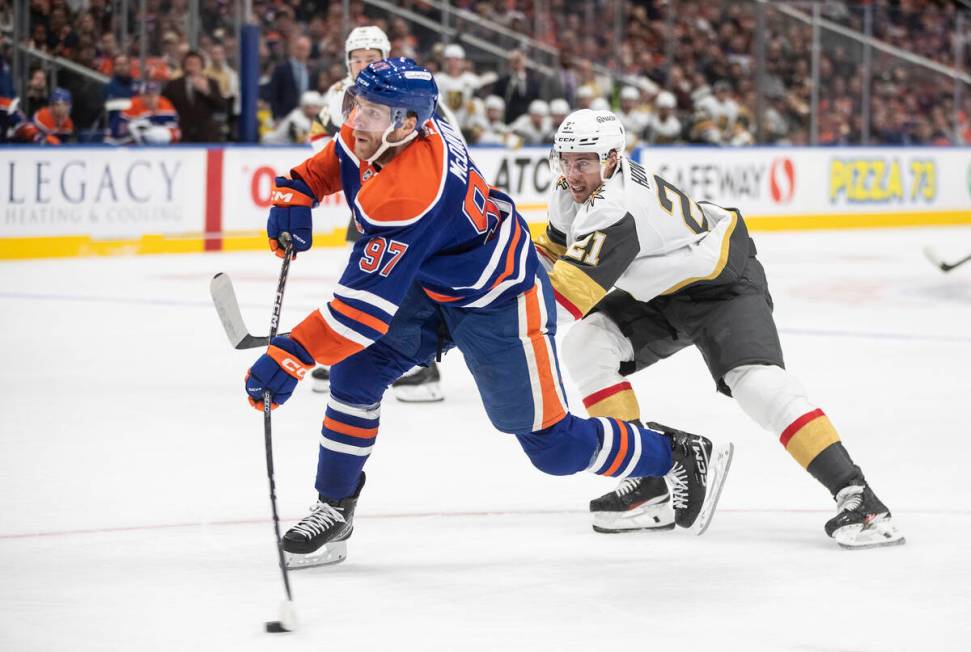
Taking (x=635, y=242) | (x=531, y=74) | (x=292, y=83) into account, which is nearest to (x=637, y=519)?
(x=635, y=242)

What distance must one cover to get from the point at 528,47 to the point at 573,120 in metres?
11.5

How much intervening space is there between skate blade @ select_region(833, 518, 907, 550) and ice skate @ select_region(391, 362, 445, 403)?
8.15 ft

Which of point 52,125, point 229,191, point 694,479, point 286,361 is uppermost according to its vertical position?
point 286,361

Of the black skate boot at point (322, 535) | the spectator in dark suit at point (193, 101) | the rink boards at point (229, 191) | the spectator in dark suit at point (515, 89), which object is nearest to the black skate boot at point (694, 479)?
the black skate boot at point (322, 535)

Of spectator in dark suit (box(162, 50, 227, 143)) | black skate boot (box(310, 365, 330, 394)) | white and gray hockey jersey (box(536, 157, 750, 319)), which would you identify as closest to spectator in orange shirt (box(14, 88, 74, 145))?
spectator in dark suit (box(162, 50, 227, 143))

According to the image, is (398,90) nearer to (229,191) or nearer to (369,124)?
(369,124)

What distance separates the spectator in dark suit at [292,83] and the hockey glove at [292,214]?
9154 millimetres

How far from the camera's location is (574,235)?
3.87m

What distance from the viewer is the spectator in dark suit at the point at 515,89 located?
1430 centimetres

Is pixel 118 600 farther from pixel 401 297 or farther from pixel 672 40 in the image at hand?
pixel 672 40

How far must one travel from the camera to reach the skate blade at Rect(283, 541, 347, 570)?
3622 millimetres

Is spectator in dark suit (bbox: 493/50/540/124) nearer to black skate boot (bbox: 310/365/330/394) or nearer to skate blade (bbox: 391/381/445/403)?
black skate boot (bbox: 310/365/330/394)

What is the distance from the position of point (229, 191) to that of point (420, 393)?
251 inches

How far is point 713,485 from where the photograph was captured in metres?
3.96
